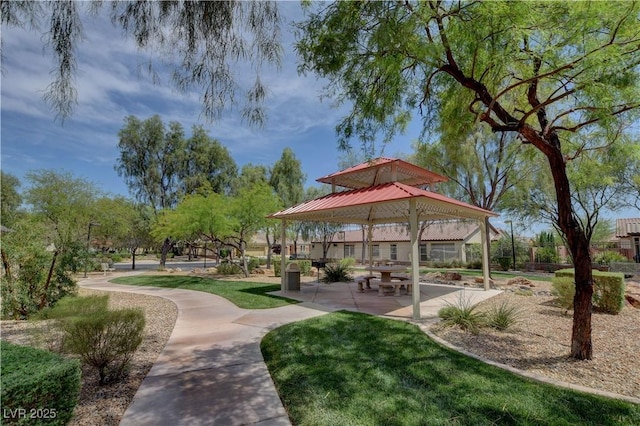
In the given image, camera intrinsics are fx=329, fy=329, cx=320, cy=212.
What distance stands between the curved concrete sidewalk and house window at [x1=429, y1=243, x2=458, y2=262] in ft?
97.7

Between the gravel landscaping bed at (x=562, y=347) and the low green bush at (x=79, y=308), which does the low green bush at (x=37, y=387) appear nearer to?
Result: the low green bush at (x=79, y=308)

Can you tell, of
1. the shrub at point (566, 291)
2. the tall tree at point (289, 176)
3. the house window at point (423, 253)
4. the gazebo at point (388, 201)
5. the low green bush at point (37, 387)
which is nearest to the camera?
the low green bush at point (37, 387)

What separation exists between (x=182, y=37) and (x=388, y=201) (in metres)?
6.29

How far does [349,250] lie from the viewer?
43.9 m

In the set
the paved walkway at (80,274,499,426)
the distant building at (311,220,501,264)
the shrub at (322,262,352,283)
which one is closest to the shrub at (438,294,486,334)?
the paved walkway at (80,274,499,426)

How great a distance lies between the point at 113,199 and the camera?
2612 centimetres

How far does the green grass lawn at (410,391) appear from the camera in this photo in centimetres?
340

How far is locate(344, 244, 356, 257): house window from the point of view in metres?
43.4

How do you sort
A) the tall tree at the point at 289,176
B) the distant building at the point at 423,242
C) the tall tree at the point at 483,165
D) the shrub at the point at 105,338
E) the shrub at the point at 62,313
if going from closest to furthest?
the shrub at the point at 105,338, the shrub at the point at 62,313, the tall tree at the point at 483,165, the tall tree at the point at 289,176, the distant building at the point at 423,242

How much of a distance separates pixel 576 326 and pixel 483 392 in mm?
2441

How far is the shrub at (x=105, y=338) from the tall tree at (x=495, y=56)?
4707 mm

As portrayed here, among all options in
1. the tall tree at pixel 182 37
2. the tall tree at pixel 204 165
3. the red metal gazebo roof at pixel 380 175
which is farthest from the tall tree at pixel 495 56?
the tall tree at pixel 204 165

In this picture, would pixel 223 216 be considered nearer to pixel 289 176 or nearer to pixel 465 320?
pixel 289 176

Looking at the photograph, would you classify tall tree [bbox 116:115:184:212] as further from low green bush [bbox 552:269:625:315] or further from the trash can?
low green bush [bbox 552:269:625:315]
